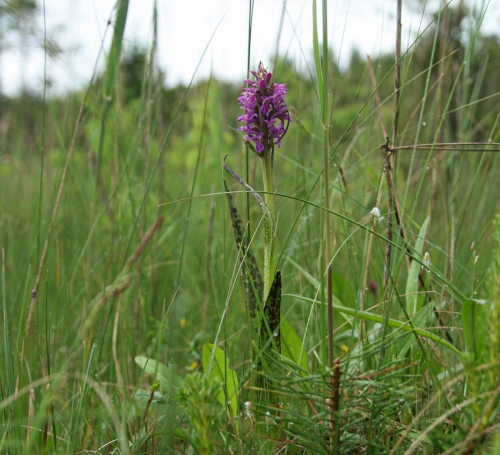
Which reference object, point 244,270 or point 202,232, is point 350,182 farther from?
point 244,270

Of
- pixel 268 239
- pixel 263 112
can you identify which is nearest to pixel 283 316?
pixel 268 239

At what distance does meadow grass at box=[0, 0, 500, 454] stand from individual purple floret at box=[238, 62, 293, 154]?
0.09 metres

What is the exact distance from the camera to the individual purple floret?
0.84m

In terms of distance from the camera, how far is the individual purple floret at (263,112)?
2.76 ft

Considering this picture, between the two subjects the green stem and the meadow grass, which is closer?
the meadow grass

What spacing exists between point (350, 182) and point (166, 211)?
1.30m

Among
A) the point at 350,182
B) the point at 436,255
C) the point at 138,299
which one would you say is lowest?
the point at 138,299

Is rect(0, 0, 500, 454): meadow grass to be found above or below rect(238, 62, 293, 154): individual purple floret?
below

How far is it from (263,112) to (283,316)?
0.37 m

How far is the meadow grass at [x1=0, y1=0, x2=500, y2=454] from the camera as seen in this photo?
0.64m

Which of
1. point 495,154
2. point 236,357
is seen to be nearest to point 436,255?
point 495,154

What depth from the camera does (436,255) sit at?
147cm

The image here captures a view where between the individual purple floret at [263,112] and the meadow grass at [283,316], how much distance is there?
0.28 feet

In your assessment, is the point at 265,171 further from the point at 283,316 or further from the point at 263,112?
the point at 283,316
